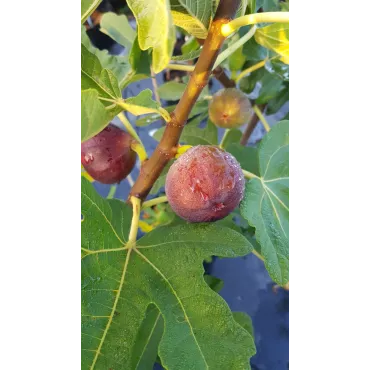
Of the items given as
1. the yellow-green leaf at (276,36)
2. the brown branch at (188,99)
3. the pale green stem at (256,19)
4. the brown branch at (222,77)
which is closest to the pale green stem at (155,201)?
the brown branch at (188,99)

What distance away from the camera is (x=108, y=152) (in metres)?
0.93

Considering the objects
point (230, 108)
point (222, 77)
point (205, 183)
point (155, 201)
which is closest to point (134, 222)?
point (155, 201)

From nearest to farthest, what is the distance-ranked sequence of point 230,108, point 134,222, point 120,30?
point 134,222, point 230,108, point 120,30

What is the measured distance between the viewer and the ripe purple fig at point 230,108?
1.24 meters

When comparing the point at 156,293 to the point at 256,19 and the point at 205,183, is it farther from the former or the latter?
the point at 256,19

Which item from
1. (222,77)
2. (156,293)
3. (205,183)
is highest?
(205,183)

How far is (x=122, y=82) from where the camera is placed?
42.0 inches

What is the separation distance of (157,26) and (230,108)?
75 centimetres

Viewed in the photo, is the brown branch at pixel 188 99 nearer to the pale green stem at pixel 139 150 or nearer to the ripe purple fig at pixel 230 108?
the pale green stem at pixel 139 150

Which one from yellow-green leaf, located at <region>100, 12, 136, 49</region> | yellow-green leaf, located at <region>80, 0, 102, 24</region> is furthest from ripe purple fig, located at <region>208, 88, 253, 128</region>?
yellow-green leaf, located at <region>80, 0, 102, 24</region>
